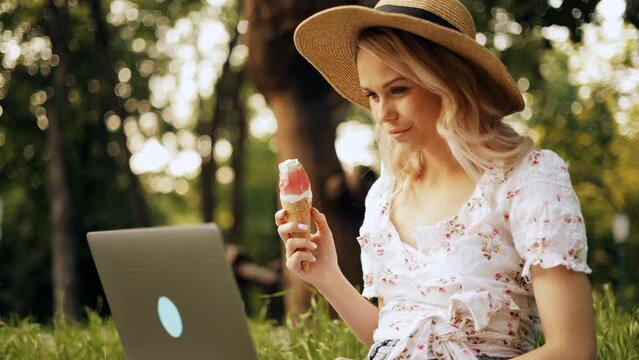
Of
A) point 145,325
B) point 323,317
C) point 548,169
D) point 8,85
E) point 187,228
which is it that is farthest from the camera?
point 8,85

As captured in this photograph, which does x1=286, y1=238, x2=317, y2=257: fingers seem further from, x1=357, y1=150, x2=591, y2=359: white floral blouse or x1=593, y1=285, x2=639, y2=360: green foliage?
x1=593, y1=285, x2=639, y2=360: green foliage

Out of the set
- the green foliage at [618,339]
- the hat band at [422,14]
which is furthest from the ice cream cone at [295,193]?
the green foliage at [618,339]

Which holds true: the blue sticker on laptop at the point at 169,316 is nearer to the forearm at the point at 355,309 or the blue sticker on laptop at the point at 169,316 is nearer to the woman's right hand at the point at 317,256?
the woman's right hand at the point at 317,256

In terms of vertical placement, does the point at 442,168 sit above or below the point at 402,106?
below

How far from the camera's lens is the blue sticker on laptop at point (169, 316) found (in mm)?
2496

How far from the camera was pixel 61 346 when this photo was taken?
495cm

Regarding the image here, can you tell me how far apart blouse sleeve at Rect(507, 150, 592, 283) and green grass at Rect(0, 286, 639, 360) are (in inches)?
50.1

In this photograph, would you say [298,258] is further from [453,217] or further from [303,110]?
[303,110]

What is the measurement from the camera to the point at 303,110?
729cm

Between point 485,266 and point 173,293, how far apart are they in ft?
2.78

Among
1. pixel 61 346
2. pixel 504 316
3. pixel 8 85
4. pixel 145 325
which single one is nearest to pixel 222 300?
pixel 145 325

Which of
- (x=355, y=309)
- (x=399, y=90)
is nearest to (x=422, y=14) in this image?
(x=399, y=90)

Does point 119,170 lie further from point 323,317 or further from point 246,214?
point 323,317

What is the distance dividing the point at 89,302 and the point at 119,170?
2.56 metres
